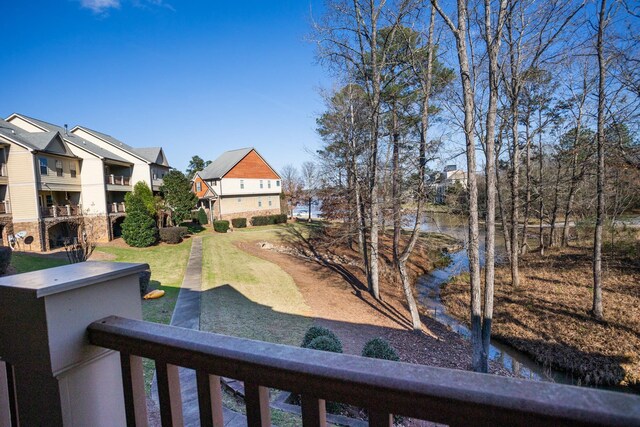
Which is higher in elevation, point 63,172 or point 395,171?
point 63,172

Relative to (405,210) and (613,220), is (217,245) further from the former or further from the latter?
(613,220)

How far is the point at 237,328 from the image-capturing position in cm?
868

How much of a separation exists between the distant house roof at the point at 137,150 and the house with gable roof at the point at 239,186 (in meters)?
4.31

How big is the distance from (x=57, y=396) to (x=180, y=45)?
1488 centimetres

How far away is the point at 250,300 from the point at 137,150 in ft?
72.2

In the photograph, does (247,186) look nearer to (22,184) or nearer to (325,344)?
(22,184)

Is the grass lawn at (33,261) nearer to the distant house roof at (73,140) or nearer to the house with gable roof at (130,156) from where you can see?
the distant house roof at (73,140)

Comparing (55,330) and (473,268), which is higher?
(55,330)

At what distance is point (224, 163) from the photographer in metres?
31.8

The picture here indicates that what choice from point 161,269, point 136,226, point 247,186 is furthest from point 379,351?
point 247,186

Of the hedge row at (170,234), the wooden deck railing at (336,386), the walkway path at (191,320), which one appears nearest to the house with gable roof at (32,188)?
the hedge row at (170,234)

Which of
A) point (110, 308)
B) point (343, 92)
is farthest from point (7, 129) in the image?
point (110, 308)

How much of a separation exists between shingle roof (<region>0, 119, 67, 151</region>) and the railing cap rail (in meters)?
21.1

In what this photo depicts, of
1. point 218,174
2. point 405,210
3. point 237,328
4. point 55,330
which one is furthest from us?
point 218,174
